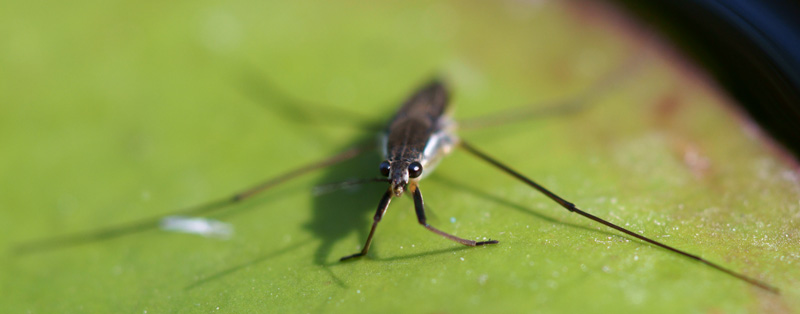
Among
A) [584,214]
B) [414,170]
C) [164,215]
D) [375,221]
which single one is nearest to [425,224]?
[375,221]

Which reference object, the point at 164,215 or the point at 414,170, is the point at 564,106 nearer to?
the point at 414,170

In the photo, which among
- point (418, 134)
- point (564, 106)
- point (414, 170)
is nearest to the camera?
point (414, 170)

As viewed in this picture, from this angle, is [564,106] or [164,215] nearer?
[164,215]

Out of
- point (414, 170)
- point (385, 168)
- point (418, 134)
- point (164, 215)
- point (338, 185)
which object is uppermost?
point (418, 134)

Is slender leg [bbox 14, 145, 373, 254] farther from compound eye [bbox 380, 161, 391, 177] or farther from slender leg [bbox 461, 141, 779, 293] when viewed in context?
slender leg [bbox 461, 141, 779, 293]

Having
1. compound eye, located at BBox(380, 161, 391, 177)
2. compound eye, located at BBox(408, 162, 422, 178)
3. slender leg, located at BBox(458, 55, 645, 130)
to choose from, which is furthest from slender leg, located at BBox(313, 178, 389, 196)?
slender leg, located at BBox(458, 55, 645, 130)

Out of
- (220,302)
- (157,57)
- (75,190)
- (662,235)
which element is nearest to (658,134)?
(662,235)

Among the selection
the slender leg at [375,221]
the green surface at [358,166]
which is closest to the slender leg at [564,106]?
the green surface at [358,166]

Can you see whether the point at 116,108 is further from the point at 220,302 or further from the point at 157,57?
the point at 220,302
